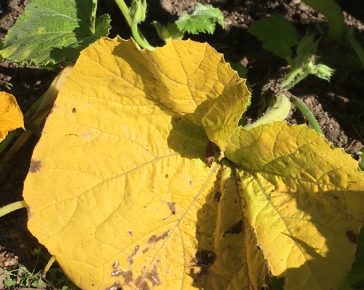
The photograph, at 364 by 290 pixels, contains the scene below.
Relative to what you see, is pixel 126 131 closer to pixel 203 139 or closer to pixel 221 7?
pixel 203 139

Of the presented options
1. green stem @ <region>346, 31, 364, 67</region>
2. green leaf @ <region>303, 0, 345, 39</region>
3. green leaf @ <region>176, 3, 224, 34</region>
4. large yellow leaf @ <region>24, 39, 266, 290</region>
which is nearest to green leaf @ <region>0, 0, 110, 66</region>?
green leaf @ <region>176, 3, 224, 34</region>

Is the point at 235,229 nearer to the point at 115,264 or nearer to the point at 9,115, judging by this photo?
the point at 115,264

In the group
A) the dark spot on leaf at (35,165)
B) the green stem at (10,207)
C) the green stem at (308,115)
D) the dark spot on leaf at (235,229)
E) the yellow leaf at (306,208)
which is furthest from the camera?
the green stem at (308,115)

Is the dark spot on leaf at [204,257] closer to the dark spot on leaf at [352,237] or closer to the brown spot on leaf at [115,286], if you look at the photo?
the brown spot on leaf at [115,286]

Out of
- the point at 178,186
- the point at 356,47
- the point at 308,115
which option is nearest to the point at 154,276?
the point at 178,186

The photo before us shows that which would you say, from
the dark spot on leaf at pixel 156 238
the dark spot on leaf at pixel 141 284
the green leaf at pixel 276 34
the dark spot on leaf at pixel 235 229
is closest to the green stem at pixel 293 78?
the green leaf at pixel 276 34
